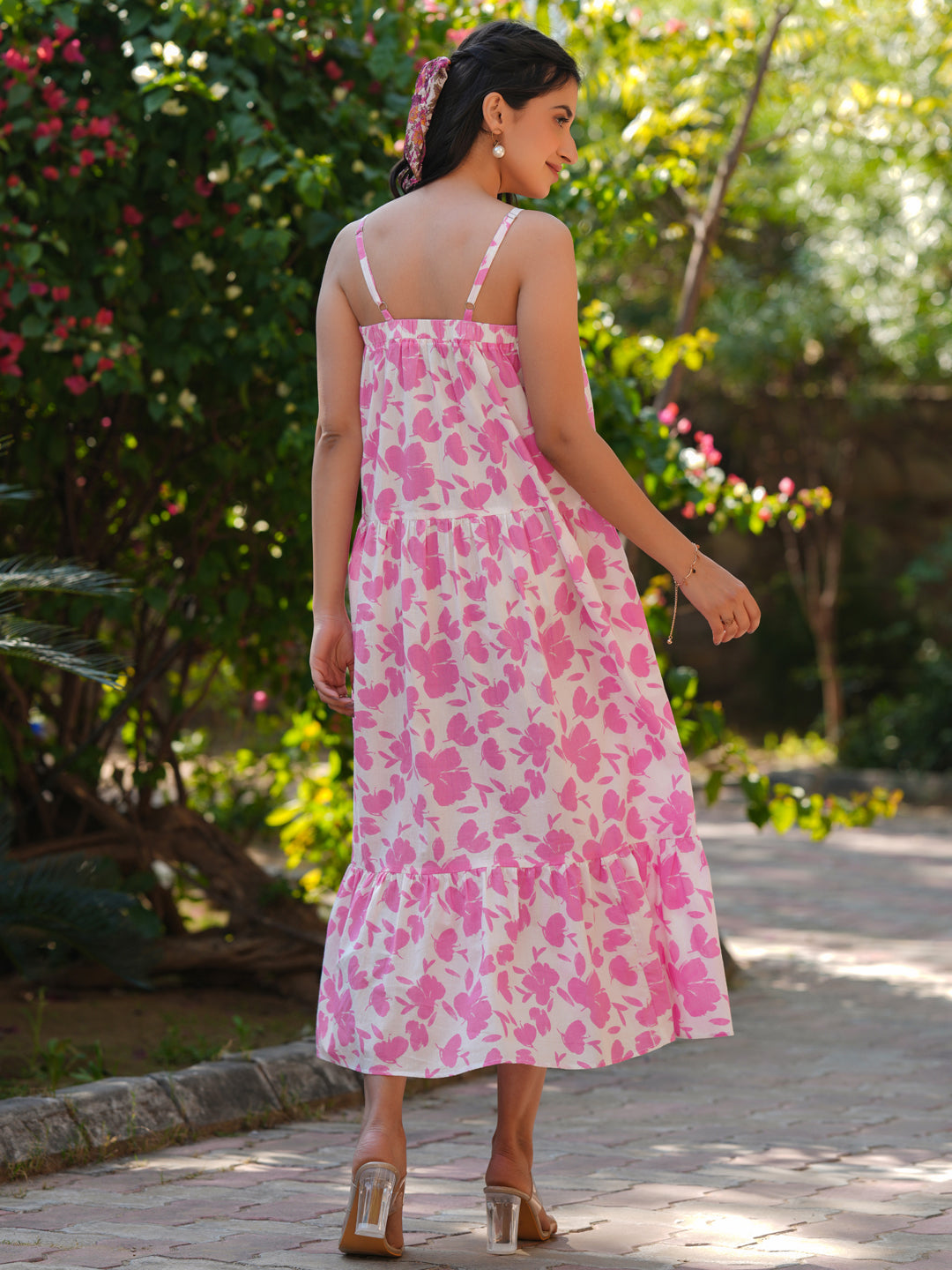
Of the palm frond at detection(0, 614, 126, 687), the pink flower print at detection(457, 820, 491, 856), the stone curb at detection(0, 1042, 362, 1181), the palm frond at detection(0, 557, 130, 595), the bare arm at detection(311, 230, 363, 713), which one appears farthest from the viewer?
the palm frond at detection(0, 557, 130, 595)

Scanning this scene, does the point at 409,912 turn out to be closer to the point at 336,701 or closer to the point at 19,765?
the point at 336,701

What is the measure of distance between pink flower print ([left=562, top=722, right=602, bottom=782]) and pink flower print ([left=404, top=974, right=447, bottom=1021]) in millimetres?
394

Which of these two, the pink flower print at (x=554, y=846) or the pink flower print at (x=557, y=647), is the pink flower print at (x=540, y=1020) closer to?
the pink flower print at (x=554, y=846)

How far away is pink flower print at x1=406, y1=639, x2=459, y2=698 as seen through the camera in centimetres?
250

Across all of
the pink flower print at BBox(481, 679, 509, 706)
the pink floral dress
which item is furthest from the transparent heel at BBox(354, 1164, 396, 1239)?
the pink flower print at BBox(481, 679, 509, 706)

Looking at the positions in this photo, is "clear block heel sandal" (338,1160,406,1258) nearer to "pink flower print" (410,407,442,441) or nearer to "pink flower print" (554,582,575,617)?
"pink flower print" (554,582,575,617)

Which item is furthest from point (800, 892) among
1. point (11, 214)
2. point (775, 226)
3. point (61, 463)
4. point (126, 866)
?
point (775, 226)

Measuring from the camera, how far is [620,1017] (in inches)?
95.3

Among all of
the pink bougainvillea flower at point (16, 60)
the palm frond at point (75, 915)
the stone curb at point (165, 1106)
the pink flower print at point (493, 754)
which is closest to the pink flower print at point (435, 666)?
the pink flower print at point (493, 754)

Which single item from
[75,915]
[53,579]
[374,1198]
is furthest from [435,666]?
[75,915]

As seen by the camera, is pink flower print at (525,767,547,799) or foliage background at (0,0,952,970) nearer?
pink flower print at (525,767,547,799)

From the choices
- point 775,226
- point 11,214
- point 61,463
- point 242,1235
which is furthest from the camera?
point 775,226

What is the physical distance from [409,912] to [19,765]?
2390 millimetres

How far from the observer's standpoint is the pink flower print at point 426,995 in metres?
2.41
